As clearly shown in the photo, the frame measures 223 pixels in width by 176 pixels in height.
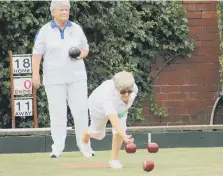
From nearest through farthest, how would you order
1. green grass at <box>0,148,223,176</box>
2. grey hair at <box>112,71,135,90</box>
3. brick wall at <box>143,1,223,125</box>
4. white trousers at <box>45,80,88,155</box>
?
green grass at <box>0,148,223,176</box> < grey hair at <box>112,71,135,90</box> < white trousers at <box>45,80,88,155</box> < brick wall at <box>143,1,223,125</box>

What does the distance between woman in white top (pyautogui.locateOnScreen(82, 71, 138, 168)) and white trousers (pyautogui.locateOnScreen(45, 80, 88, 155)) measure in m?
0.63

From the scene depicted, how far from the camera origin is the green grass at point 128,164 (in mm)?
6371

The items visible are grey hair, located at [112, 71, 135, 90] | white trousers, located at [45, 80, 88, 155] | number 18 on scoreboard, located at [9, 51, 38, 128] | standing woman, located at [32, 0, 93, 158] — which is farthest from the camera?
number 18 on scoreboard, located at [9, 51, 38, 128]

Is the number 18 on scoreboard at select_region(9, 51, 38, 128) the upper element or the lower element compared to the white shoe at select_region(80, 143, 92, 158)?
upper

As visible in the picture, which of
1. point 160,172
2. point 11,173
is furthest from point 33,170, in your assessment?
point 160,172

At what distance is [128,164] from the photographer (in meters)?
7.15

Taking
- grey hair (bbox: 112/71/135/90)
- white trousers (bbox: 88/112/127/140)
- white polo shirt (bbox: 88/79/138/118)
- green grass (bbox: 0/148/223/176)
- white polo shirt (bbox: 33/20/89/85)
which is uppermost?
white polo shirt (bbox: 33/20/89/85)

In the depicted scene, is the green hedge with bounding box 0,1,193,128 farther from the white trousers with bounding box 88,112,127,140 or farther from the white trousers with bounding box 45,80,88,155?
the white trousers with bounding box 88,112,127,140

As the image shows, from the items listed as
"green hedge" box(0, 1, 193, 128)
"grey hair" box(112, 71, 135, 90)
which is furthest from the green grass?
"green hedge" box(0, 1, 193, 128)

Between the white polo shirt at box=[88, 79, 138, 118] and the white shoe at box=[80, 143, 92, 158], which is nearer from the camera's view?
the white polo shirt at box=[88, 79, 138, 118]

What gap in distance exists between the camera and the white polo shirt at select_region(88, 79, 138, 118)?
22.0 ft

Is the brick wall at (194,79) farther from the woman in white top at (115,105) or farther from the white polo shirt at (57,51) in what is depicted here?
the woman in white top at (115,105)

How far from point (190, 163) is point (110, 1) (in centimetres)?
379

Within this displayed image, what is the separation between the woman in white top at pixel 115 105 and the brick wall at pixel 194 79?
12.0 ft
